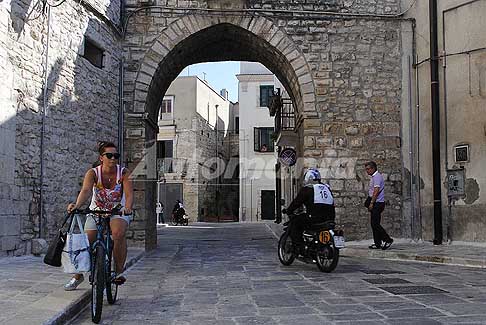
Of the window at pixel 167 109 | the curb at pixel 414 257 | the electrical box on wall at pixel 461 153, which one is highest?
the window at pixel 167 109

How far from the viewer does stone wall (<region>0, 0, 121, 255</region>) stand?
789 centimetres

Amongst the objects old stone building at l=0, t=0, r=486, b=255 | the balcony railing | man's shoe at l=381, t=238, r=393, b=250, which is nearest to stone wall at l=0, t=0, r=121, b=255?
old stone building at l=0, t=0, r=486, b=255

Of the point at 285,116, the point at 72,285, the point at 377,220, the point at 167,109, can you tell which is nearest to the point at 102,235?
the point at 72,285

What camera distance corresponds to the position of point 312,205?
8.02m

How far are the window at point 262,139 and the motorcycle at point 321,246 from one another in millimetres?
26922

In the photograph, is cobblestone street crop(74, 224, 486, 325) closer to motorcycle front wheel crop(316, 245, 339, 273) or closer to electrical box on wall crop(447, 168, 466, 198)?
motorcycle front wheel crop(316, 245, 339, 273)

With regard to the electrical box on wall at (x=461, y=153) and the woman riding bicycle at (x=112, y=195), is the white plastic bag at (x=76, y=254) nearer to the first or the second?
the woman riding bicycle at (x=112, y=195)

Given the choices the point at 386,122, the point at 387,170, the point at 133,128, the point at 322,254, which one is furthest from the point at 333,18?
the point at 322,254

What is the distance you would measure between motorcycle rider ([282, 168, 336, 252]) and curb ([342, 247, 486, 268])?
1998mm

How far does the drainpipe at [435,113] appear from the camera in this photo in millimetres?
11219

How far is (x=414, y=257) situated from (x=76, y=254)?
6070 mm

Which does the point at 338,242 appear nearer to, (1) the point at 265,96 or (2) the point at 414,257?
(2) the point at 414,257

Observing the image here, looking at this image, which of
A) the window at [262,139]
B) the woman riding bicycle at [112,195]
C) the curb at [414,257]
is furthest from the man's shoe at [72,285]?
the window at [262,139]

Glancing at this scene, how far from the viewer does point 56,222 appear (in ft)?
30.2
